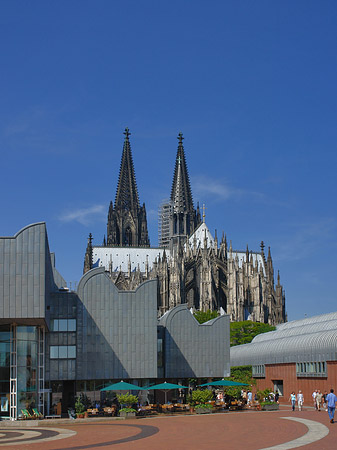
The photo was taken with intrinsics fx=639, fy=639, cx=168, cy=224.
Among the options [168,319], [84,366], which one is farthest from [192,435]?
[168,319]

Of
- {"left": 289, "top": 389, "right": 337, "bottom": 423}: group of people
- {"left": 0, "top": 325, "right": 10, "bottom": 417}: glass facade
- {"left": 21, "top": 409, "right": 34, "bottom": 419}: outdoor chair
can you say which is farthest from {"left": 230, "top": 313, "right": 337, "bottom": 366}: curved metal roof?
{"left": 0, "top": 325, "right": 10, "bottom": 417}: glass facade

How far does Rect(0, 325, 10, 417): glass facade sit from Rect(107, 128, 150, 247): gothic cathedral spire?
359 feet

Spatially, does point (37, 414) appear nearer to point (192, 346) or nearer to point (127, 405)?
point (127, 405)

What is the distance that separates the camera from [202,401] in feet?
133

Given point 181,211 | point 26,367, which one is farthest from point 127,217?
point 26,367

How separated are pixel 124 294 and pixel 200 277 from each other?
69.0 meters

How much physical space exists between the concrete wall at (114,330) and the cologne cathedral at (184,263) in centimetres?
6326

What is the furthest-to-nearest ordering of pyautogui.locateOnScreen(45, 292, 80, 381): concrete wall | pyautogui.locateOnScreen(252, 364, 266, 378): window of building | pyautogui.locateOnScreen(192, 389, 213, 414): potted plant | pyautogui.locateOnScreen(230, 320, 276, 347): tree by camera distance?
1. pyautogui.locateOnScreen(230, 320, 276, 347): tree
2. pyautogui.locateOnScreen(252, 364, 266, 378): window of building
3. pyautogui.locateOnScreen(45, 292, 80, 381): concrete wall
4. pyautogui.locateOnScreen(192, 389, 213, 414): potted plant

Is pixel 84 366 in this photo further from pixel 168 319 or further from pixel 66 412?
pixel 168 319

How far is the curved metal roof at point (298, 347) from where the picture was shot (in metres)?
47.2

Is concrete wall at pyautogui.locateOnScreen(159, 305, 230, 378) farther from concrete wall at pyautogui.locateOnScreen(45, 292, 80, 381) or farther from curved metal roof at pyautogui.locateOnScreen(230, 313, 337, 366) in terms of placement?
concrete wall at pyautogui.locateOnScreen(45, 292, 80, 381)

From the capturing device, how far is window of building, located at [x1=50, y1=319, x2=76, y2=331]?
4403cm

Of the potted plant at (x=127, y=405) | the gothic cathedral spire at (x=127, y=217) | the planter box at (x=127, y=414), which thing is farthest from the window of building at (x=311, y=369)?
the gothic cathedral spire at (x=127, y=217)

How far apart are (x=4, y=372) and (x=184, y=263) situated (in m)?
78.7
